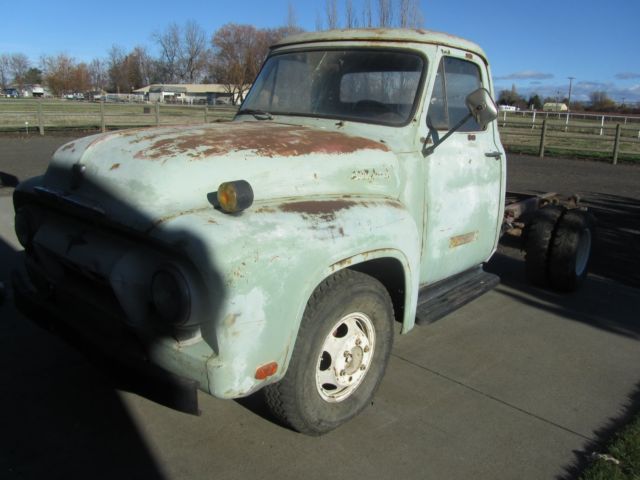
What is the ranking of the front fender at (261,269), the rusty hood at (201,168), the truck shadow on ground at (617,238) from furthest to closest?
the truck shadow on ground at (617,238)
the rusty hood at (201,168)
the front fender at (261,269)

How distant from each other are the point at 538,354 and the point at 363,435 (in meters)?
1.74

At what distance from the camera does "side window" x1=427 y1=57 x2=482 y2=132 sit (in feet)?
12.1

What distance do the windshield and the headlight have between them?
6.04 ft

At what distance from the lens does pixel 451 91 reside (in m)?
3.85

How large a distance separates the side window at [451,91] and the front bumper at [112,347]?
7.41 feet

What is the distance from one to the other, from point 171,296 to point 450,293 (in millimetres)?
2350

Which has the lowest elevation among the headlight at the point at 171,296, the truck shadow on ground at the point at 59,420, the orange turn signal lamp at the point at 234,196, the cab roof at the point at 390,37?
the truck shadow on ground at the point at 59,420

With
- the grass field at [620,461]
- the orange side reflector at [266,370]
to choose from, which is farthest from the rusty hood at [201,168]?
the grass field at [620,461]

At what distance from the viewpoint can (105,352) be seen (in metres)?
2.51

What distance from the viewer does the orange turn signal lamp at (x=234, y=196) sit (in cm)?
238

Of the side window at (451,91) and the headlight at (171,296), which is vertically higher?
the side window at (451,91)

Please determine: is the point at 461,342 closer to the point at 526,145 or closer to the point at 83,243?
the point at 83,243

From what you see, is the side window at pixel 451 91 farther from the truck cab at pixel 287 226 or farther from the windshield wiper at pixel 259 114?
the windshield wiper at pixel 259 114

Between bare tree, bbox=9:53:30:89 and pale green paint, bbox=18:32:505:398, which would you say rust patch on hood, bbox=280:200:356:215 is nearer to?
pale green paint, bbox=18:32:505:398
